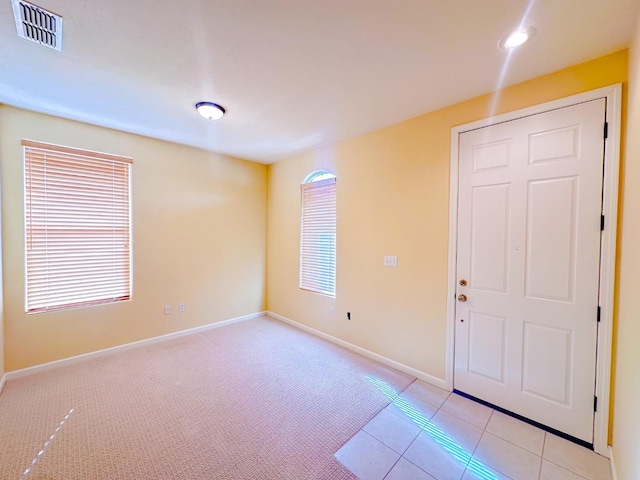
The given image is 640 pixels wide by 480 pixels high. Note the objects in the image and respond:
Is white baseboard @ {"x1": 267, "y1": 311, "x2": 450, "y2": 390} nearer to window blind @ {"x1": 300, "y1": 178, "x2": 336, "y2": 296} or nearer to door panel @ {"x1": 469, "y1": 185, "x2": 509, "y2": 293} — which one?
window blind @ {"x1": 300, "y1": 178, "x2": 336, "y2": 296}

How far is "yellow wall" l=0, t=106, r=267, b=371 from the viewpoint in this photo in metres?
2.49

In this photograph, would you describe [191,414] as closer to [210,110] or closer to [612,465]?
[210,110]

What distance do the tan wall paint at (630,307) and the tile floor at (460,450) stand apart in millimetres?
272

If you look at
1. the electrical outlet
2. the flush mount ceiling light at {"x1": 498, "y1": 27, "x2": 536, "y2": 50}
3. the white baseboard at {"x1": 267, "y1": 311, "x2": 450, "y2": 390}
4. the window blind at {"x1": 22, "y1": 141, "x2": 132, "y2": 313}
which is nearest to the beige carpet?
the white baseboard at {"x1": 267, "y1": 311, "x2": 450, "y2": 390}

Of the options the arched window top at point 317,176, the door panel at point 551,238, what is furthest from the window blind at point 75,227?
the door panel at point 551,238

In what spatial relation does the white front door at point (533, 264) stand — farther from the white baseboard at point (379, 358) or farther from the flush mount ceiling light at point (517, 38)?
the flush mount ceiling light at point (517, 38)

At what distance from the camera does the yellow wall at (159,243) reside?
2490mm

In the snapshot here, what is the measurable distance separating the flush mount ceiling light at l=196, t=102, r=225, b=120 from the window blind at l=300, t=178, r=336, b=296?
1.57 meters

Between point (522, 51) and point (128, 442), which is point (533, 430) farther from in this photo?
point (128, 442)

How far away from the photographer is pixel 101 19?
1.43 metres

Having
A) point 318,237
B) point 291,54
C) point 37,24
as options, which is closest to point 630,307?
point 291,54

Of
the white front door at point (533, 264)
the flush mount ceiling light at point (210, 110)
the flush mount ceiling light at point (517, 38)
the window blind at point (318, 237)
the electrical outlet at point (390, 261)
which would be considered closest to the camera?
the flush mount ceiling light at point (517, 38)

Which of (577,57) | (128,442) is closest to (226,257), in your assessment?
(128,442)

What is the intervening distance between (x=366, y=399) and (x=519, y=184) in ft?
7.11
